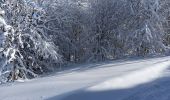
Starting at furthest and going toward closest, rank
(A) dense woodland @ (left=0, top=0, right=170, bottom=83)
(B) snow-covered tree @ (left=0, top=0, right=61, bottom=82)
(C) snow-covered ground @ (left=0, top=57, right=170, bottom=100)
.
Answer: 1. (A) dense woodland @ (left=0, top=0, right=170, bottom=83)
2. (B) snow-covered tree @ (left=0, top=0, right=61, bottom=82)
3. (C) snow-covered ground @ (left=0, top=57, right=170, bottom=100)

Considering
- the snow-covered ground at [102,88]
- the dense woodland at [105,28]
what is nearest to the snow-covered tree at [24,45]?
the dense woodland at [105,28]

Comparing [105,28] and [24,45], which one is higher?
[105,28]

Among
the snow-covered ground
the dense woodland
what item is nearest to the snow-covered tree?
the dense woodland

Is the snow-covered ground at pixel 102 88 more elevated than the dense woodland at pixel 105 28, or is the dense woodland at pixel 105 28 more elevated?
the dense woodland at pixel 105 28

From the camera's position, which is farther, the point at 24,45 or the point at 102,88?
the point at 24,45

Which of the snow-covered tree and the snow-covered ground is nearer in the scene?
the snow-covered ground

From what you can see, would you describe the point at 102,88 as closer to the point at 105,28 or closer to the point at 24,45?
the point at 24,45

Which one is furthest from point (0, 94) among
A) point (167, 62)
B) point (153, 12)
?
point (153, 12)

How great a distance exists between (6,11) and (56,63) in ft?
9.47

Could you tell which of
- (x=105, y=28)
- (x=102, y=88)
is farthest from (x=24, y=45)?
(x=102, y=88)

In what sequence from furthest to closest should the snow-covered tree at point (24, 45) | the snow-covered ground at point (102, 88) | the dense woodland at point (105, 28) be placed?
1. the dense woodland at point (105, 28)
2. the snow-covered tree at point (24, 45)
3. the snow-covered ground at point (102, 88)

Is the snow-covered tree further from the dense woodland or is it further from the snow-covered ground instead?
the snow-covered ground

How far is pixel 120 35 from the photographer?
1784 centimetres

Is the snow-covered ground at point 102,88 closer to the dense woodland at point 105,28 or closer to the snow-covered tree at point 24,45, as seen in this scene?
the snow-covered tree at point 24,45
